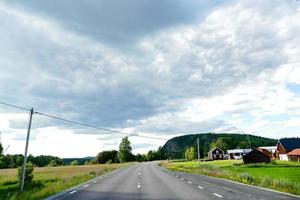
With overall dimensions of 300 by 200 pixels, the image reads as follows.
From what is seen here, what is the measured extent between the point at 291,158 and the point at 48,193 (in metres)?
88.8

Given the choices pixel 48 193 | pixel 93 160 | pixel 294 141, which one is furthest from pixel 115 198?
pixel 93 160

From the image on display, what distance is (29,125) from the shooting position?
78.5ft

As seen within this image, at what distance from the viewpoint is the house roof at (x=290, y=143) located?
105 meters

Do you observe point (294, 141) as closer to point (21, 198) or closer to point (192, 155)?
point (192, 155)

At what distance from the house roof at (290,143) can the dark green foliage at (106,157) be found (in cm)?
9902

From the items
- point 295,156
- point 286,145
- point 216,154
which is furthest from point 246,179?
point 216,154

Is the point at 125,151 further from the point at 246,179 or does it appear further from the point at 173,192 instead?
the point at 173,192

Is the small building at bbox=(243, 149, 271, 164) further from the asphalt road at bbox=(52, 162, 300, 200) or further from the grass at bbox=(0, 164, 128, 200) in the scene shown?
the asphalt road at bbox=(52, 162, 300, 200)

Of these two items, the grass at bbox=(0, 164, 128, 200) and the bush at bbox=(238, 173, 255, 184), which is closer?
the grass at bbox=(0, 164, 128, 200)

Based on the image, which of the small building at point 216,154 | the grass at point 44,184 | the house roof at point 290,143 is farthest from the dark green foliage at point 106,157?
the grass at point 44,184

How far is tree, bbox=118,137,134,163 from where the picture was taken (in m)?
176

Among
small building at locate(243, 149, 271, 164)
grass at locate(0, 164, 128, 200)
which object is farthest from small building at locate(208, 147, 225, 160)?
grass at locate(0, 164, 128, 200)

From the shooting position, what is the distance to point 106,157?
18788cm

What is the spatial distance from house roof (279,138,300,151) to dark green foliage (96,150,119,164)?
325 ft
